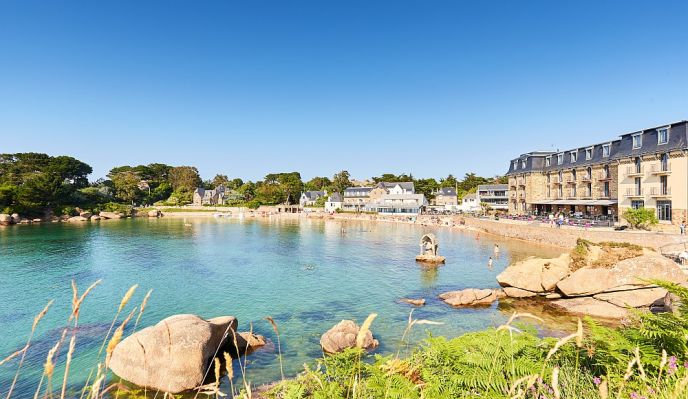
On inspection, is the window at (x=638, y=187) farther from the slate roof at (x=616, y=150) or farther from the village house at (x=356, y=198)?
the village house at (x=356, y=198)

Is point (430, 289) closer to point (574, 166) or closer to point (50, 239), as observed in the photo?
point (574, 166)

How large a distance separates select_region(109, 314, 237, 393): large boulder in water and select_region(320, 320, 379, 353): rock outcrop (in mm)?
5080

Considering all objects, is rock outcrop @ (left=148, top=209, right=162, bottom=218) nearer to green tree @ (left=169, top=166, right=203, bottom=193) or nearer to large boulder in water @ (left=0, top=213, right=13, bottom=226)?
green tree @ (left=169, top=166, right=203, bottom=193)

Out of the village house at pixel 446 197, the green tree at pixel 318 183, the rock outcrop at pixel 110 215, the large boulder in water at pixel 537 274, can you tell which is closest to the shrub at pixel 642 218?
the large boulder in water at pixel 537 274

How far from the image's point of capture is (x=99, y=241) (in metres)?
53.6

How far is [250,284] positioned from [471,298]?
58.3 feet

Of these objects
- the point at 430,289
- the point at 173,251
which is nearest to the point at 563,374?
the point at 430,289

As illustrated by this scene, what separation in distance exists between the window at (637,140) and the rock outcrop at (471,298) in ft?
111

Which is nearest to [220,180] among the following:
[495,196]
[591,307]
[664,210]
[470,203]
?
[470,203]

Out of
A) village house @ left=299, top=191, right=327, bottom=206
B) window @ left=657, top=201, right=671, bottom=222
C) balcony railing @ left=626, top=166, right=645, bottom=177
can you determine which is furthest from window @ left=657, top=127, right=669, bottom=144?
village house @ left=299, top=191, right=327, bottom=206

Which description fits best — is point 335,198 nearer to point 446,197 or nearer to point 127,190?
point 446,197

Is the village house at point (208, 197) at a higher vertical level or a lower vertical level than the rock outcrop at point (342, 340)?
higher

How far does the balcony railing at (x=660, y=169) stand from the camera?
3850 centimetres

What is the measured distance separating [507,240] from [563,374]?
5397 cm
